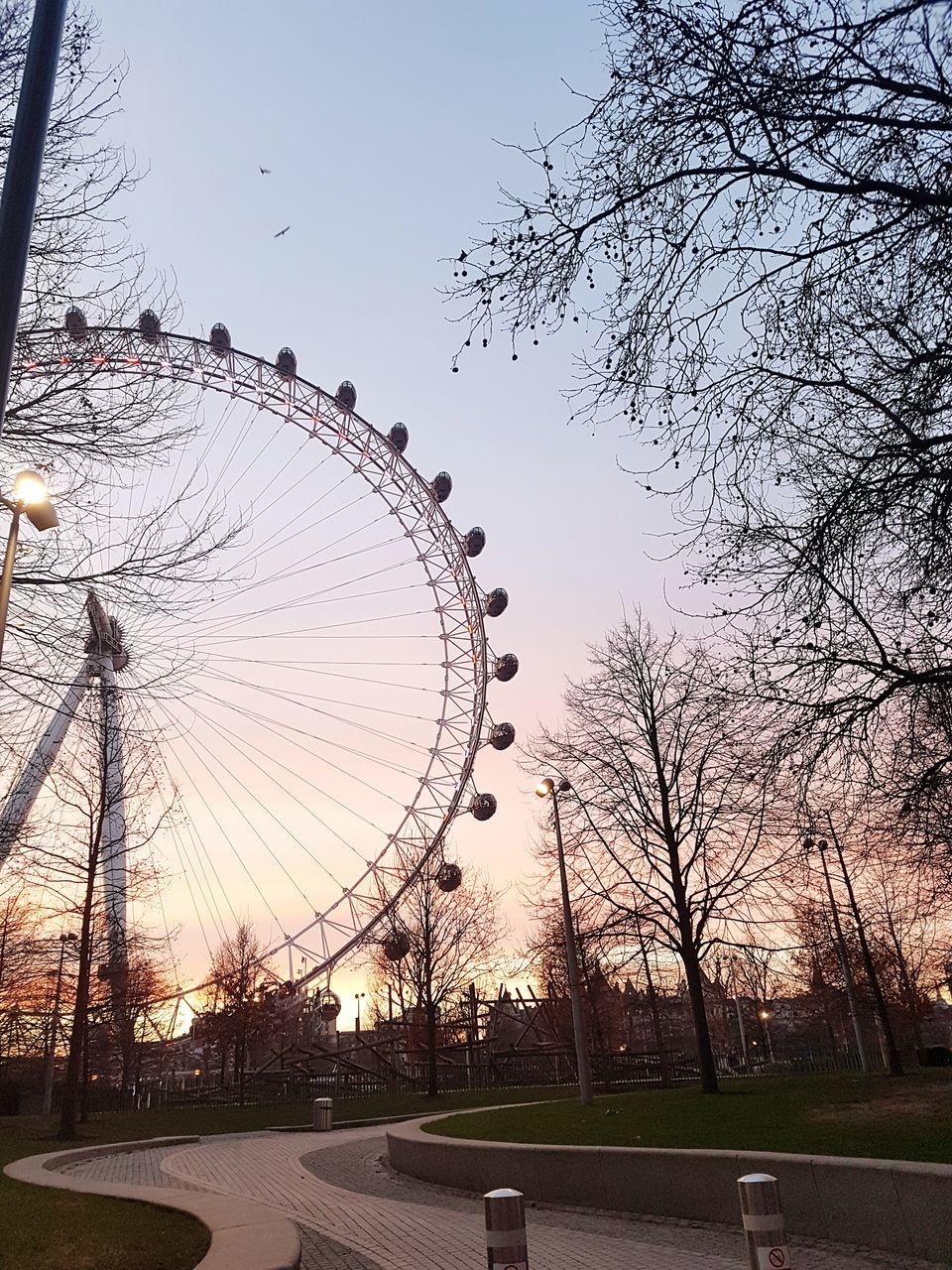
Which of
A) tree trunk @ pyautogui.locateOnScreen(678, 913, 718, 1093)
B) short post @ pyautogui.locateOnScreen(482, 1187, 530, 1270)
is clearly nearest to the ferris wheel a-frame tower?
tree trunk @ pyautogui.locateOnScreen(678, 913, 718, 1093)

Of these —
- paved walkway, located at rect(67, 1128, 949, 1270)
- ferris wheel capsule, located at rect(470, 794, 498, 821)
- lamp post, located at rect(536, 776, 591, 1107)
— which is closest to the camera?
paved walkway, located at rect(67, 1128, 949, 1270)

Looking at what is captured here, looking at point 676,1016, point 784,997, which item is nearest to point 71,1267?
point 784,997

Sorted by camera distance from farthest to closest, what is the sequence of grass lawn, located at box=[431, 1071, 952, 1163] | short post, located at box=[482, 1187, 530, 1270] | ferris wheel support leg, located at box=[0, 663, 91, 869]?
1. ferris wheel support leg, located at box=[0, 663, 91, 869]
2. grass lawn, located at box=[431, 1071, 952, 1163]
3. short post, located at box=[482, 1187, 530, 1270]

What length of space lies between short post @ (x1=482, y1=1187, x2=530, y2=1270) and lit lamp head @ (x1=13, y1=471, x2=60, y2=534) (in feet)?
20.9

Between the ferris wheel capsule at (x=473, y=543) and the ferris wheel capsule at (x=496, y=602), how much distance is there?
1.92 m

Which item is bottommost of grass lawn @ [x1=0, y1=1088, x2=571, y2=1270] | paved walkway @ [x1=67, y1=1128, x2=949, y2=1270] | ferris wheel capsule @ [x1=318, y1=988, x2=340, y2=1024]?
paved walkway @ [x1=67, y1=1128, x2=949, y2=1270]

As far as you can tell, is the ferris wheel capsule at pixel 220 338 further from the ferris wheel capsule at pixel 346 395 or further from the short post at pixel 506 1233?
the short post at pixel 506 1233

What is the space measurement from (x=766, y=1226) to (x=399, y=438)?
32.9m

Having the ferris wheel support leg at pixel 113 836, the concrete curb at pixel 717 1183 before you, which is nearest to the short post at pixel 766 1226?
the concrete curb at pixel 717 1183

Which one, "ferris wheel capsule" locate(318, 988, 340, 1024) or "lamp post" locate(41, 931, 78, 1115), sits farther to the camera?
"ferris wheel capsule" locate(318, 988, 340, 1024)

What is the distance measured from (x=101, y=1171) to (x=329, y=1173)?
15.9 feet

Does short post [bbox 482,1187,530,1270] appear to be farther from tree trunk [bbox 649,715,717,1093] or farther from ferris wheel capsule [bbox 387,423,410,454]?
ferris wheel capsule [bbox 387,423,410,454]

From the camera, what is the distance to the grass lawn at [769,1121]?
1105 cm

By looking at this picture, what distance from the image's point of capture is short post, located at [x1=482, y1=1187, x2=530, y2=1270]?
5.23 m
